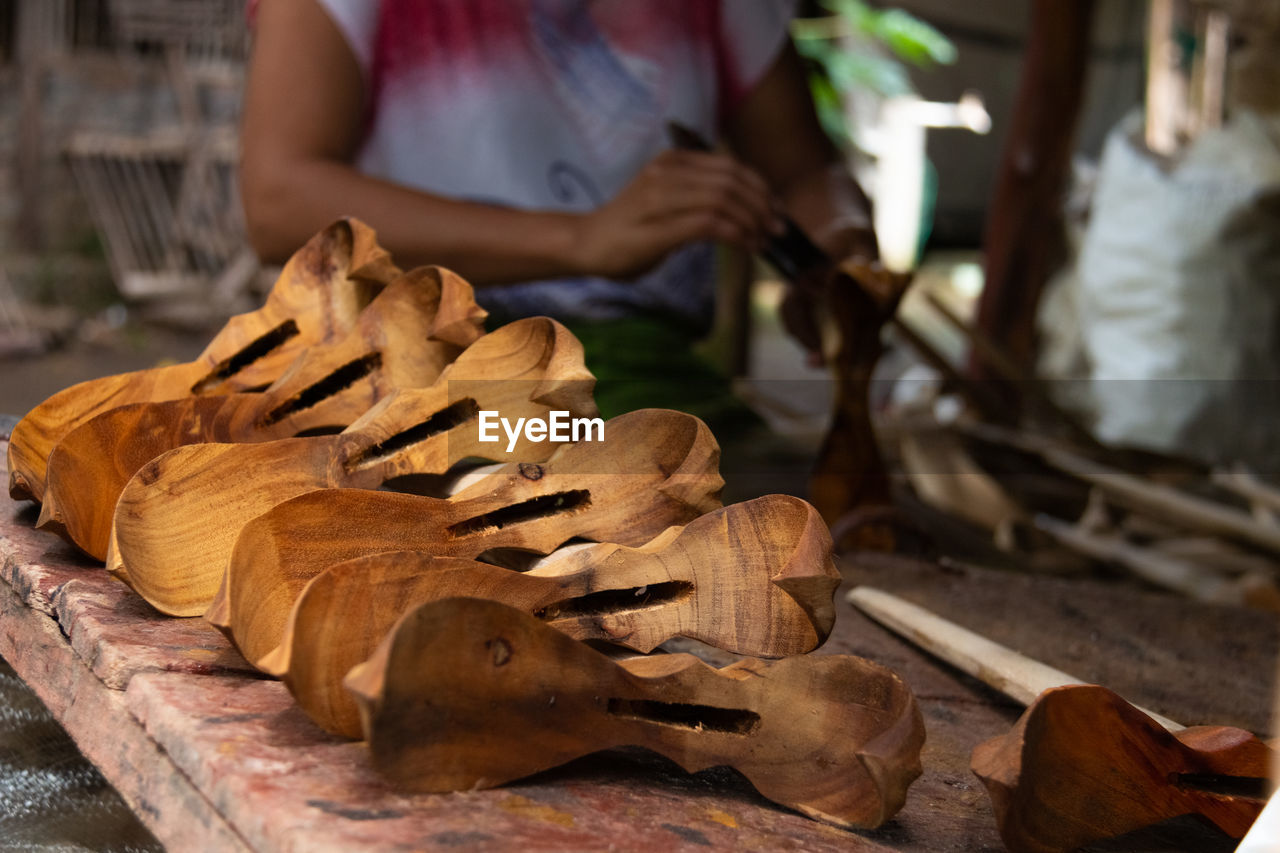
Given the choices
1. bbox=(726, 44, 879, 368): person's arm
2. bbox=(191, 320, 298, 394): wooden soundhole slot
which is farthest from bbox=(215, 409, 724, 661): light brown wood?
bbox=(726, 44, 879, 368): person's arm

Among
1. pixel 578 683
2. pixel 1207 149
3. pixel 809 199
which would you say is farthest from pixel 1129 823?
pixel 1207 149

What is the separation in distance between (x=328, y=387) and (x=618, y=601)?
1.14 feet

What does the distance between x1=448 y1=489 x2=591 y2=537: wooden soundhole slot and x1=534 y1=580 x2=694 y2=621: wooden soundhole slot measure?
76mm

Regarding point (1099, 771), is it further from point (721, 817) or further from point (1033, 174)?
point (1033, 174)

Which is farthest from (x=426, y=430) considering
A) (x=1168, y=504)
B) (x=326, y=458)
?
(x=1168, y=504)

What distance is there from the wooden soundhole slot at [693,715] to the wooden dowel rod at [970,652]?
26cm

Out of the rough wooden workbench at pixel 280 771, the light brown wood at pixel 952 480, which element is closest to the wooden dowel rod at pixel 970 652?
the rough wooden workbench at pixel 280 771

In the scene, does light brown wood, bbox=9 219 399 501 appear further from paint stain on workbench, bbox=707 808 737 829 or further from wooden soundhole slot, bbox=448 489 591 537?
paint stain on workbench, bbox=707 808 737 829

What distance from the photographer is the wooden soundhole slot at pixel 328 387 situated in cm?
84

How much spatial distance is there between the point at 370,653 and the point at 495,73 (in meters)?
1.50

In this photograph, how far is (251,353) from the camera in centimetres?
95

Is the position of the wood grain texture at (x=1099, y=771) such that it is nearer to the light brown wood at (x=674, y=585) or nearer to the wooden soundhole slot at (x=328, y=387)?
the light brown wood at (x=674, y=585)

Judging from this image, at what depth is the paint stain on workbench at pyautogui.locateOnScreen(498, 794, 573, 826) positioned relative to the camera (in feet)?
1.60

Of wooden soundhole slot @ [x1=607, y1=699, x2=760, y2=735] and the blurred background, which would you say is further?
the blurred background
